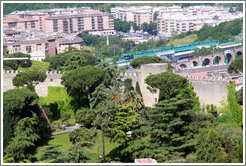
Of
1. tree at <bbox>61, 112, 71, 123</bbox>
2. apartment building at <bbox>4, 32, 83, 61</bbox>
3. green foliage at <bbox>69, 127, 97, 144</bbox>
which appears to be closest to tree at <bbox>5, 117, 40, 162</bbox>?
green foliage at <bbox>69, 127, 97, 144</bbox>

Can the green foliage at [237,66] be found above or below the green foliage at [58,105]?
above

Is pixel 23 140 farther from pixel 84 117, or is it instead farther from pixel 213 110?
pixel 213 110

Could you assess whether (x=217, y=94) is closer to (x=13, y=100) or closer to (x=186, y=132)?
(x=186, y=132)

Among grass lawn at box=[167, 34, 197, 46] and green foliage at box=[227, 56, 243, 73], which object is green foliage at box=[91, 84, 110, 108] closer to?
green foliage at box=[227, 56, 243, 73]

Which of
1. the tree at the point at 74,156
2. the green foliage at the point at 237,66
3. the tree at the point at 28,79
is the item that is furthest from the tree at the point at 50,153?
the green foliage at the point at 237,66

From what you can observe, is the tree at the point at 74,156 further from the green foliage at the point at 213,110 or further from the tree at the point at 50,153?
the green foliage at the point at 213,110

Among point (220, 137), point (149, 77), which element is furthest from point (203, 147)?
point (149, 77)
